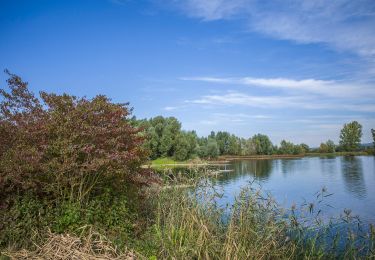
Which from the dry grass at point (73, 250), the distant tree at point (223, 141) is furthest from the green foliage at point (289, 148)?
the dry grass at point (73, 250)

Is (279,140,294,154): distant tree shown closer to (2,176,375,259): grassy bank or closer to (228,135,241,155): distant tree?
(228,135,241,155): distant tree

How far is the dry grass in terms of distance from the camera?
5992 mm

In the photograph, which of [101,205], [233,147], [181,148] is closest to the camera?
[101,205]

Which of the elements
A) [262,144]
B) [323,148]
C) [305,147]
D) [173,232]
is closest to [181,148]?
[262,144]

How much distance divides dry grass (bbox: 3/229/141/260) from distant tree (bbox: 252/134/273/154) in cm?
10929

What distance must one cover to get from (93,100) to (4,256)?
381 cm

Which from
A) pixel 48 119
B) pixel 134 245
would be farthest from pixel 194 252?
pixel 48 119

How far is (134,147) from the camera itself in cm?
847

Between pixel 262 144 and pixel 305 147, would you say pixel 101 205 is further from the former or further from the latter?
pixel 305 147

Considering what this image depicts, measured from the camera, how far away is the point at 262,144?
115 metres

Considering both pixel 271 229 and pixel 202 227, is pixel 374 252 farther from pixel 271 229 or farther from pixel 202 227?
pixel 202 227

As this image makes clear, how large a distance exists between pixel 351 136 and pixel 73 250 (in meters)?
121

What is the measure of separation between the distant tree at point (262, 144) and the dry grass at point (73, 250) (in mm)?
109288

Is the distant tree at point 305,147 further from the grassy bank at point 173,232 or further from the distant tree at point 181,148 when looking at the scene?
the grassy bank at point 173,232
